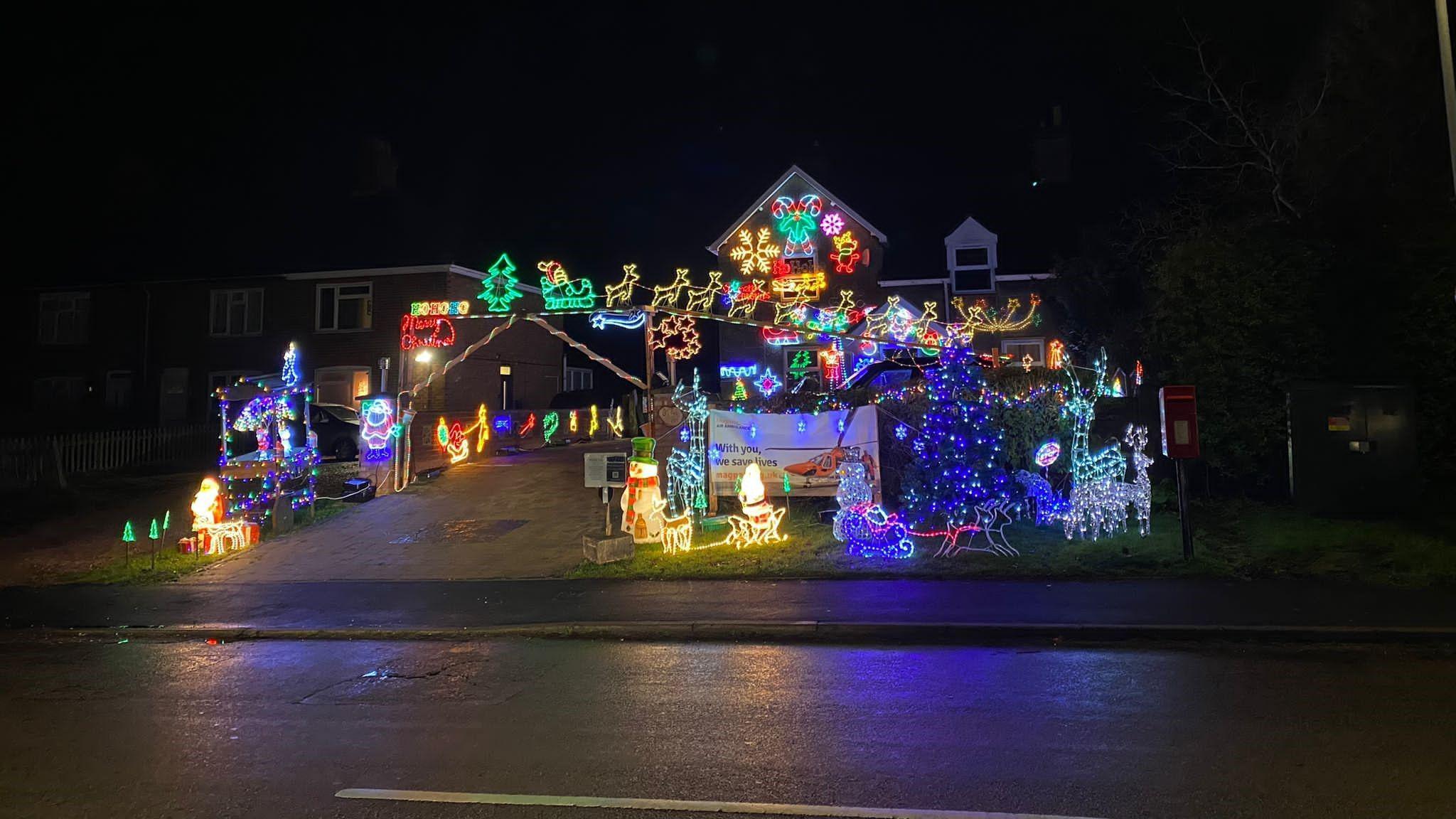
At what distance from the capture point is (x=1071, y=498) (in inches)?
463

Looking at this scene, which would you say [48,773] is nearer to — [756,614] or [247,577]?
[756,614]

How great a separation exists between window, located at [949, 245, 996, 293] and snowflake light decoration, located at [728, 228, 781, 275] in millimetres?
5623

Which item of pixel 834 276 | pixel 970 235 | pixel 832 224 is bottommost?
pixel 834 276

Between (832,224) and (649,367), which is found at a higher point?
(832,224)

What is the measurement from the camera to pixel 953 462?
11375 mm

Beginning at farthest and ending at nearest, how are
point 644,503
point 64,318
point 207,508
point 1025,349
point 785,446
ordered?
1. point 64,318
2. point 1025,349
3. point 785,446
4. point 207,508
5. point 644,503

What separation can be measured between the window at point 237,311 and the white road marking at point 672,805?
1045 inches

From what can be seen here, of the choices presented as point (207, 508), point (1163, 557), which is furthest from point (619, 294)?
point (1163, 557)

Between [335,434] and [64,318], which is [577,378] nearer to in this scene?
[335,434]

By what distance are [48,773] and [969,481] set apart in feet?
32.1

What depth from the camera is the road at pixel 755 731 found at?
14.6 feet

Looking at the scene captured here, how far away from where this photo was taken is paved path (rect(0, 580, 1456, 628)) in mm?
8156

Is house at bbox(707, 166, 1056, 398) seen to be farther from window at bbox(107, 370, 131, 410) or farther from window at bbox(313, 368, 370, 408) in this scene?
window at bbox(107, 370, 131, 410)

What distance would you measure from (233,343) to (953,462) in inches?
988
